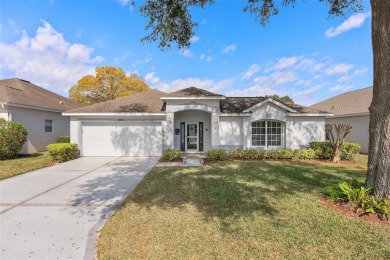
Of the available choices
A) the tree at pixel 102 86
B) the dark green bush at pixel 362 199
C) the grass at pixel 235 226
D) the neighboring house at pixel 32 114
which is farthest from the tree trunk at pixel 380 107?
the tree at pixel 102 86

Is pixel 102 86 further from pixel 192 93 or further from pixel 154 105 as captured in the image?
pixel 192 93

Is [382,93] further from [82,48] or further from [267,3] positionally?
[82,48]

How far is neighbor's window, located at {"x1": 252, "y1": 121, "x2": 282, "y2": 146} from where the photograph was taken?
14.4m

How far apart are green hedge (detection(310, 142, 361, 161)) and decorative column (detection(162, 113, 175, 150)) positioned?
933 cm

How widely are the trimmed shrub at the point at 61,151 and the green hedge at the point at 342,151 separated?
15.4 m

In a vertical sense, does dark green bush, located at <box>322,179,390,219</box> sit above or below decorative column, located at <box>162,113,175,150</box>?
below

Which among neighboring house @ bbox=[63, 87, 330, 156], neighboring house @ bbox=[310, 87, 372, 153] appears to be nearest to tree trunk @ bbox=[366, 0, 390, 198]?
neighboring house @ bbox=[63, 87, 330, 156]

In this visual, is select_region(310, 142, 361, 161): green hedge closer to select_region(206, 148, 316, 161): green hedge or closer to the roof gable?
select_region(206, 148, 316, 161): green hedge

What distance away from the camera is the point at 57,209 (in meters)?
5.30

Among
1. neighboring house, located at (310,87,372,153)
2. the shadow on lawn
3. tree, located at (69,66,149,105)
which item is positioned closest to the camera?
the shadow on lawn

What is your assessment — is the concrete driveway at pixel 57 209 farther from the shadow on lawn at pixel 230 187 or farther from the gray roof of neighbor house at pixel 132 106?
the gray roof of neighbor house at pixel 132 106

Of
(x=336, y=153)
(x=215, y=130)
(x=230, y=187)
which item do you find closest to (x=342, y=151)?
(x=336, y=153)

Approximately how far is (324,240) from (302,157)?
392 inches

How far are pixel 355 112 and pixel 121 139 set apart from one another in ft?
60.0
